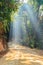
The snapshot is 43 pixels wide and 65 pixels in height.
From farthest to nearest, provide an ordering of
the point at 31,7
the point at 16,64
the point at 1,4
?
the point at 31,7 → the point at 1,4 → the point at 16,64

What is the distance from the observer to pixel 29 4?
28.2 metres

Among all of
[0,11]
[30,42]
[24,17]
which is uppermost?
[0,11]

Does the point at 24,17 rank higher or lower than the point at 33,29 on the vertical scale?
higher

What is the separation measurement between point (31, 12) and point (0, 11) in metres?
16.3

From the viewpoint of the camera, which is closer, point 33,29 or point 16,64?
point 16,64

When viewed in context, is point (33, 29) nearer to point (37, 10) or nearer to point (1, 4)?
point (37, 10)

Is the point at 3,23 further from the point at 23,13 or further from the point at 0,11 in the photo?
the point at 23,13

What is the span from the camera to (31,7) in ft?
92.2

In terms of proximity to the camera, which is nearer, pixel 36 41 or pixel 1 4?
pixel 1 4

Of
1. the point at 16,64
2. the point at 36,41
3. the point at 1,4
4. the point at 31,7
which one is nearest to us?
the point at 16,64

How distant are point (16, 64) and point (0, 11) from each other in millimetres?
3691

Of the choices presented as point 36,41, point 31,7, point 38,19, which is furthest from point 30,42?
point 31,7

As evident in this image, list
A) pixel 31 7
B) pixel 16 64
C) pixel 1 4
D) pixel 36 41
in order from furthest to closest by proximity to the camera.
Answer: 1. pixel 31 7
2. pixel 36 41
3. pixel 1 4
4. pixel 16 64

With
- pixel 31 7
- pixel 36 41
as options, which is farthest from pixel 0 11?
pixel 31 7
